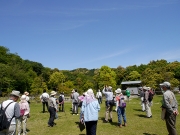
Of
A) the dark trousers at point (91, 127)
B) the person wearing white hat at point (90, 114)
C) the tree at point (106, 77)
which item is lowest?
the dark trousers at point (91, 127)

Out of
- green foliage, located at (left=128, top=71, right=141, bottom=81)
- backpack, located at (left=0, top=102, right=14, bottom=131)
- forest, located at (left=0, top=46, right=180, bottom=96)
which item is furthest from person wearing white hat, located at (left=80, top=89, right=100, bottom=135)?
green foliage, located at (left=128, top=71, right=141, bottom=81)

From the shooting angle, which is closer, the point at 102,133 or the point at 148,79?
the point at 102,133

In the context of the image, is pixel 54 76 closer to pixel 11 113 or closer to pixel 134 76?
pixel 134 76

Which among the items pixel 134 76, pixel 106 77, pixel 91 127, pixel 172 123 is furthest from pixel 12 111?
pixel 134 76

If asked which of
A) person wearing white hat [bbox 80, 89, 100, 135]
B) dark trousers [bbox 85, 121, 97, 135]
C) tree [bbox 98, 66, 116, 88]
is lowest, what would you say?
dark trousers [bbox 85, 121, 97, 135]

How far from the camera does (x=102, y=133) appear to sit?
8.48 meters

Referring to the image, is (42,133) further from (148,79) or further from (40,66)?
(40,66)

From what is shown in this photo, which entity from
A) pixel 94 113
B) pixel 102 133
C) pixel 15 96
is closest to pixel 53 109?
pixel 102 133

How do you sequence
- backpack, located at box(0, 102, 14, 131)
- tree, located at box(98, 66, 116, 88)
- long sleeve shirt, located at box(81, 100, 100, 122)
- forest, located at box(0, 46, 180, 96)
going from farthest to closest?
tree, located at box(98, 66, 116, 88), forest, located at box(0, 46, 180, 96), long sleeve shirt, located at box(81, 100, 100, 122), backpack, located at box(0, 102, 14, 131)

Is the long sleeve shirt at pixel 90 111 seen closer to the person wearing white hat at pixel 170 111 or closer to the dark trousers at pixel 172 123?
the person wearing white hat at pixel 170 111

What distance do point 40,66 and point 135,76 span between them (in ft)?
135

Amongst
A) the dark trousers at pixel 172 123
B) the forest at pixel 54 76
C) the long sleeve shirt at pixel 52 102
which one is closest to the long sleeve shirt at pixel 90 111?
the dark trousers at pixel 172 123

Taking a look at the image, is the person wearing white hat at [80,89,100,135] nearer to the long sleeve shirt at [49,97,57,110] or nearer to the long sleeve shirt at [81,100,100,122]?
the long sleeve shirt at [81,100,100,122]

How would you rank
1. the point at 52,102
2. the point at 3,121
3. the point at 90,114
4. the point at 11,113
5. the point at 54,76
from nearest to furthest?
the point at 3,121 < the point at 11,113 < the point at 90,114 < the point at 52,102 < the point at 54,76
